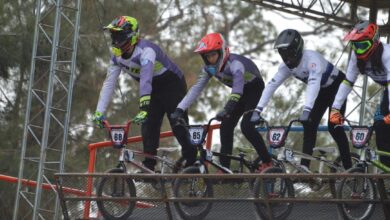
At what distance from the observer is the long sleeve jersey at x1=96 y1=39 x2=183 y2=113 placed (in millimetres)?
13531

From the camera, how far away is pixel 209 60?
44.5 ft

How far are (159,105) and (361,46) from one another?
2.51m

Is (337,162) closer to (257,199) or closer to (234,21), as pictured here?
(257,199)

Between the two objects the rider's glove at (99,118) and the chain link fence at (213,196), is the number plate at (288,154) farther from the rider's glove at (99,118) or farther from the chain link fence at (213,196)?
the rider's glove at (99,118)

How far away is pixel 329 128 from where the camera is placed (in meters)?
13.6

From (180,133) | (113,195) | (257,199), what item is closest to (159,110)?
(180,133)

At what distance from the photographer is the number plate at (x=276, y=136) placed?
43.0 ft

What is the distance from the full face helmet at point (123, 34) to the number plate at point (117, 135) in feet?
3.01

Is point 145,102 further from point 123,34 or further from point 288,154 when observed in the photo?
point 288,154

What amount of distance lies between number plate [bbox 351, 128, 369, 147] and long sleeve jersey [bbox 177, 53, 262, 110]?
133cm

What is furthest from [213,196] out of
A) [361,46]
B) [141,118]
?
[361,46]

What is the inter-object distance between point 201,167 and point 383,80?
2.18m

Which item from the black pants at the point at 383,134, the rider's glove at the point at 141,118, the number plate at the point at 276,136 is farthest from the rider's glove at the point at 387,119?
the rider's glove at the point at 141,118

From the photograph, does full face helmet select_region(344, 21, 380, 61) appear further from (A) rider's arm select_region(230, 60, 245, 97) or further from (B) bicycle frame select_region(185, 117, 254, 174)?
(B) bicycle frame select_region(185, 117, 254, 174)
